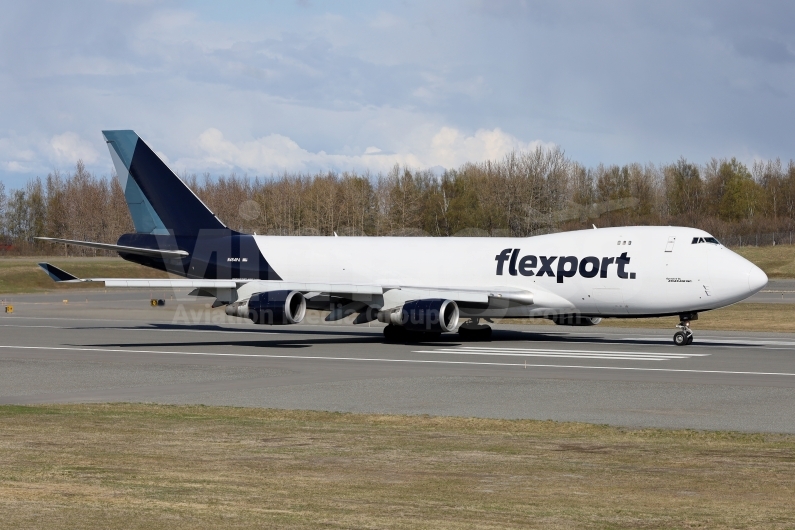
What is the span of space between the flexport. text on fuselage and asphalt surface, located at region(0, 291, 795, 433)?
1.62m

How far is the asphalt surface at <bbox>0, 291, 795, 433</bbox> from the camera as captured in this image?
1911cm

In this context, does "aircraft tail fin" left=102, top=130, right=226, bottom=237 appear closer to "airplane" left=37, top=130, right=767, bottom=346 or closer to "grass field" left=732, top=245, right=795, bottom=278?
"airplane" left=37, top=130, right=767, bottom=346

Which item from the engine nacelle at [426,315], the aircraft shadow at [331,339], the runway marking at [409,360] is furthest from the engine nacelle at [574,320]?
the runway marking at [409,360]

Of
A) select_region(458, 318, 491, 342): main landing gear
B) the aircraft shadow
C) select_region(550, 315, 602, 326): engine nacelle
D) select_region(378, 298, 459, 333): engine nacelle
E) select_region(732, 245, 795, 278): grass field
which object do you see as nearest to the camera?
select_region(378, 298, 459, 333): engine nacelle

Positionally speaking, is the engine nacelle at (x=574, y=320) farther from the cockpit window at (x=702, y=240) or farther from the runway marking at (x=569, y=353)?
the cockpit window at (x=702, y=240)

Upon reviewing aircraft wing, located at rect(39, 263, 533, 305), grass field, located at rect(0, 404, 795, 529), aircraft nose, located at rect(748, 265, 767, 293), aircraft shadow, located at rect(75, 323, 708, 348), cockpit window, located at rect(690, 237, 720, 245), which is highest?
cockpit window, located at rect(690, 237, 720, 245)

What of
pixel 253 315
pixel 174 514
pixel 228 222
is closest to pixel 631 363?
pixel 253 315

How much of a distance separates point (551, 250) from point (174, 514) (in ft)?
86.9

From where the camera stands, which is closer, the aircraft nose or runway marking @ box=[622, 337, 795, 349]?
the aircraft nose

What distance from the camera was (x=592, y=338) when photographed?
3653cm

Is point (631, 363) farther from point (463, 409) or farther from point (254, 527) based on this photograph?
point (254, 527)

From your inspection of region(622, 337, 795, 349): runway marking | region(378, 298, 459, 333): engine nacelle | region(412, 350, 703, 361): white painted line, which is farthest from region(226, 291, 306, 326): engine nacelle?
region(622, 337, 795, 349): runway marking

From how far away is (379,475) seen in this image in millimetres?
11445

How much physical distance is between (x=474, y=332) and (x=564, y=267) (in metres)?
4.47
